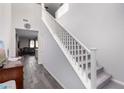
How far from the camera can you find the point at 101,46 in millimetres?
2838

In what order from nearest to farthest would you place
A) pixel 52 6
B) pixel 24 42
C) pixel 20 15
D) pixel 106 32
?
pixel 106 32 → pixel 20 15 → pixel 24 42 → pixel 52 6

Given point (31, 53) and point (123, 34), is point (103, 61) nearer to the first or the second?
point (123, 34)

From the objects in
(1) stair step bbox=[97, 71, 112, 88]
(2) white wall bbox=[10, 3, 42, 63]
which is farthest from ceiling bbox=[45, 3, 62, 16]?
(1) stair step bbox=[97, 71, 112, 88]

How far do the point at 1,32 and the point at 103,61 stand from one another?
250cm

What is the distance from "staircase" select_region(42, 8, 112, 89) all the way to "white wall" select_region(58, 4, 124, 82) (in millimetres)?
272

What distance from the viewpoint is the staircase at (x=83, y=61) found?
1.85 meters

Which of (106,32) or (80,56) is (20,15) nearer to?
(80,56)

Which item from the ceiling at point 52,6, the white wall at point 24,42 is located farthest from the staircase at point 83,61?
the ceiling at point 52,6

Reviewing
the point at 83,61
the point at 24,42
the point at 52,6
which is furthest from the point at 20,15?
the point at 52,6

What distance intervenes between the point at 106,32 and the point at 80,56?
3.14ft

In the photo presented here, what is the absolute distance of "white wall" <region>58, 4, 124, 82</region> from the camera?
240cm

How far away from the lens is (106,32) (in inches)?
106

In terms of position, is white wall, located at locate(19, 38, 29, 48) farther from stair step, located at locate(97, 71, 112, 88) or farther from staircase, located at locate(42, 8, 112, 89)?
stair step, located at locate(97, 71, 112, 88)

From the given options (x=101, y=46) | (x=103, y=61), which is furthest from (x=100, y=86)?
(x=101, y=46)
